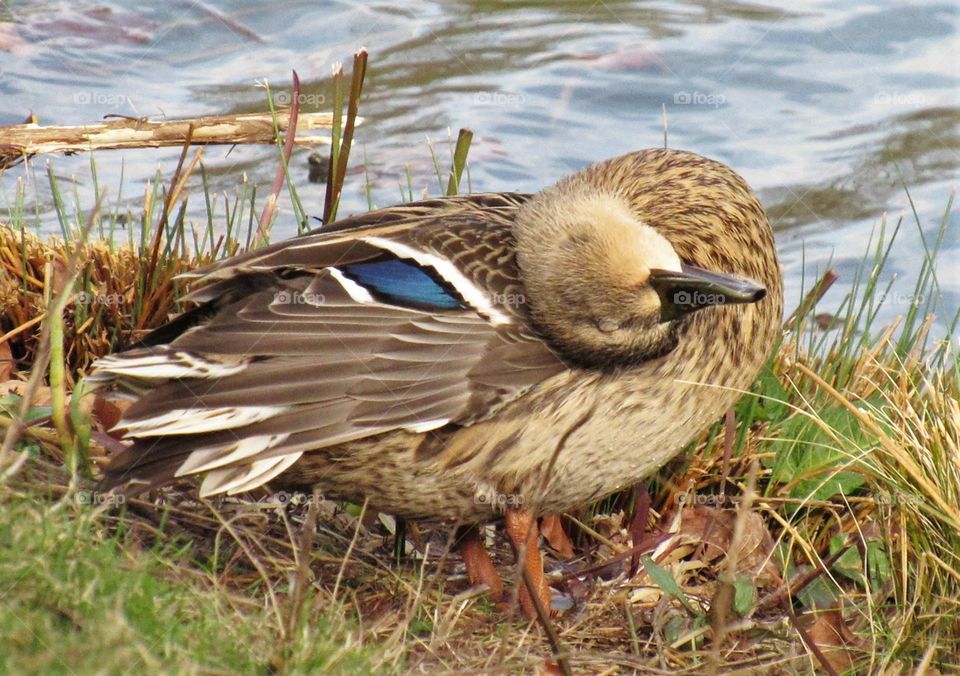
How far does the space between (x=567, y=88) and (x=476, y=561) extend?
5676 millimetres

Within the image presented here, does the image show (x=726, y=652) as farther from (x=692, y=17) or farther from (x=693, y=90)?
(x=692, y=17)

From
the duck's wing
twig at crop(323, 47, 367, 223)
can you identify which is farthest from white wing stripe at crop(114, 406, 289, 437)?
twig at crop(323, 47, 367, 223)

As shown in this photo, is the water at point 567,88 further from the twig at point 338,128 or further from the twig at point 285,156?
the twig at point 338,128

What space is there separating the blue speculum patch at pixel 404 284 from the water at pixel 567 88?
373 cm

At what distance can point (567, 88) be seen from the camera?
922 cm

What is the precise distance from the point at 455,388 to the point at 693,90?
19.2ft

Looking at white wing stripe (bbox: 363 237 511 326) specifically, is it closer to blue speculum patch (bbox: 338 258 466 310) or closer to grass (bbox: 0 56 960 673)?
blue speculum patch (bbox: 338 258 466 310)

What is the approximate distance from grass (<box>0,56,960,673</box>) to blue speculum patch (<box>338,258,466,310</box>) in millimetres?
598

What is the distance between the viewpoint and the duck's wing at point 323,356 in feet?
11.5

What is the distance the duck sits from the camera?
11.6 feet

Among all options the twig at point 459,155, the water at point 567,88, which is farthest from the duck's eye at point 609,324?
the water at point 567,88

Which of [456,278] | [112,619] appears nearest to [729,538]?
[456,278]

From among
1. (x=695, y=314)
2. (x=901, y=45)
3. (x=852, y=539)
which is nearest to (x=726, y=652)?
(x=852, y=539)

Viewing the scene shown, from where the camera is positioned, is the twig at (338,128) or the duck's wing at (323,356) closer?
the duck's wing at (323,356)
